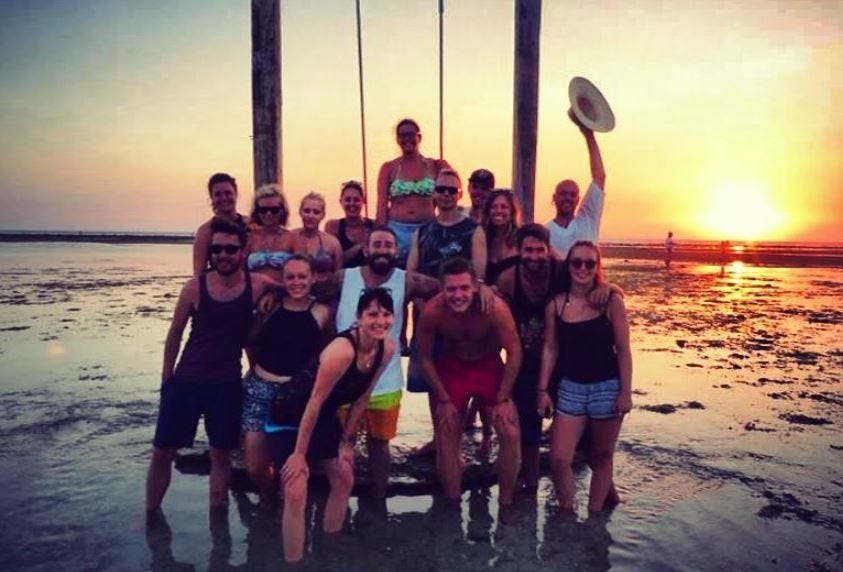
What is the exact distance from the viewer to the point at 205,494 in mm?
5090

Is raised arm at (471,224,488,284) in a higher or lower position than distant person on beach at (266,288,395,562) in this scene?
higher

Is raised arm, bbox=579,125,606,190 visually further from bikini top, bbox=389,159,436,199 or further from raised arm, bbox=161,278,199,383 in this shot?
raised arm, bbox=161,278,199,383

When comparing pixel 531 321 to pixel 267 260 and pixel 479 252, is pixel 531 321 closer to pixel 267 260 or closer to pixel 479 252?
pixel 479 252

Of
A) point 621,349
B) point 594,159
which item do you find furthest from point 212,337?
point 594,159

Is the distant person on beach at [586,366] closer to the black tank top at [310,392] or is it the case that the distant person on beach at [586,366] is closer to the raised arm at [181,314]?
the black tank top at [310,392]

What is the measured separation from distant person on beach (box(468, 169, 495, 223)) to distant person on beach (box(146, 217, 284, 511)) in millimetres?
2213

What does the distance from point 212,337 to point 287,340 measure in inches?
21.2

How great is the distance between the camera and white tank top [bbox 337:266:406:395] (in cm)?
471

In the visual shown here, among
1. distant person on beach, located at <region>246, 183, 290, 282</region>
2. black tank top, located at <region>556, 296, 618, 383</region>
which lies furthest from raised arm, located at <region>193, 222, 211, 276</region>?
black tank top, located at <region>556, 296, 618, 383</region>

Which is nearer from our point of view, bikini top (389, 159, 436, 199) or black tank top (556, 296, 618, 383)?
black tank top (556, 296, 618, 383)

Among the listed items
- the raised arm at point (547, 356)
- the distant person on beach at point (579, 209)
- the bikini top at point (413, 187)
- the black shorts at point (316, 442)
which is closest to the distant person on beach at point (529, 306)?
the raised arm at point (547, 356)

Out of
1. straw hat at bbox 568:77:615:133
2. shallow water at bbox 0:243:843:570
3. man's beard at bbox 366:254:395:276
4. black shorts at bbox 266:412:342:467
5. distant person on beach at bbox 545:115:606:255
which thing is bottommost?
shallow water at bbox 0:243:843:570

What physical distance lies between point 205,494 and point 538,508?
275 centimetres

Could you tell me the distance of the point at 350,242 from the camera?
5680 mm
